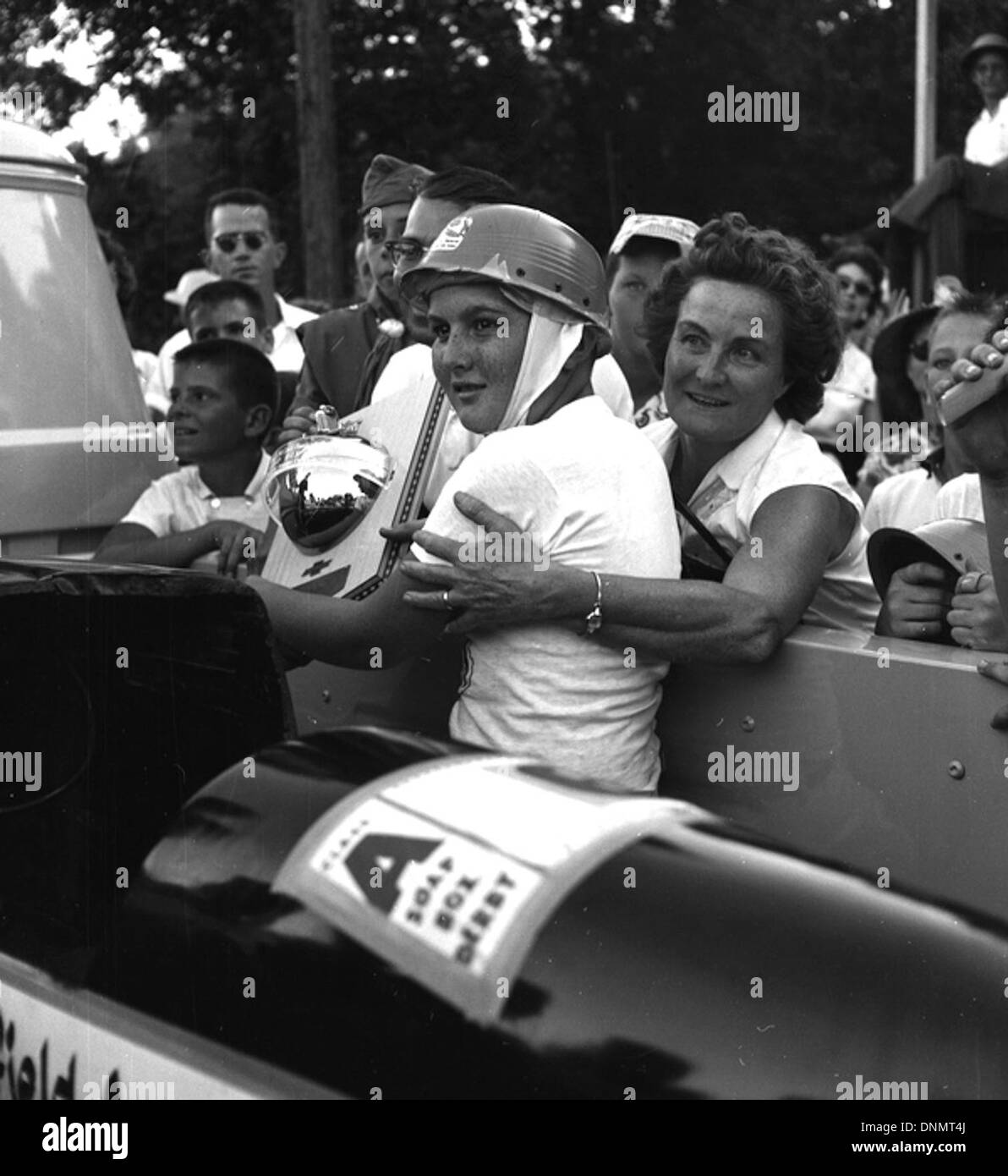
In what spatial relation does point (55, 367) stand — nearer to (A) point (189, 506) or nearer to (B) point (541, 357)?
(A) point (189, 506)

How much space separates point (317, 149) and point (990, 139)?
15.0 ft

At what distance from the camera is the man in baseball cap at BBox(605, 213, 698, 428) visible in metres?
4.78

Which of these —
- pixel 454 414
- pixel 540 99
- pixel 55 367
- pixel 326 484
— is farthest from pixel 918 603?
pixel 540 99

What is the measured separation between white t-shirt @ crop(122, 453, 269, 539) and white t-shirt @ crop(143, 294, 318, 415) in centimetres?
172

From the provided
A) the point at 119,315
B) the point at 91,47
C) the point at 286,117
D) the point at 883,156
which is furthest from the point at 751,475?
the point at 883,156

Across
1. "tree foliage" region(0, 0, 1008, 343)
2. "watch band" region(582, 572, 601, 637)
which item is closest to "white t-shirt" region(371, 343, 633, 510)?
"watch band" region(582, 572, 601, 637)

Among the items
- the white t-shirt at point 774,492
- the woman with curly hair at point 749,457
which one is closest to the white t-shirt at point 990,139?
the woman with curly hair at point 749,457

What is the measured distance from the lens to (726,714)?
3.10m

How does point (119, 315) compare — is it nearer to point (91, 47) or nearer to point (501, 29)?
point (91, 47)

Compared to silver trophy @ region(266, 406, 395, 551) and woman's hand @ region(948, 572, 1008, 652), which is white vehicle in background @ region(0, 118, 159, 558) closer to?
silver trophy @ region(266, 406, 395, 551)

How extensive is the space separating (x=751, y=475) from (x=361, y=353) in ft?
6.63

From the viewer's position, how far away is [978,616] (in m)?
2.88
